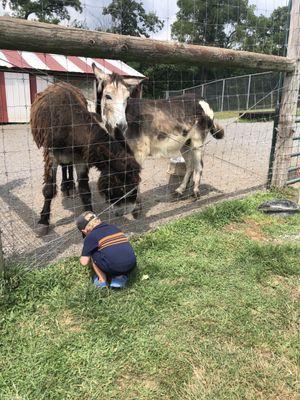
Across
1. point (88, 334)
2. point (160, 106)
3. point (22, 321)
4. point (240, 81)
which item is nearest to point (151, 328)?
point (88, 334)

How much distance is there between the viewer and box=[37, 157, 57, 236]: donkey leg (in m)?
4.26

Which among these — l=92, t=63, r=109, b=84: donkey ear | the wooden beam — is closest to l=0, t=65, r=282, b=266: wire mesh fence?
l=92, t=63, r=109, b=84: donkey ear

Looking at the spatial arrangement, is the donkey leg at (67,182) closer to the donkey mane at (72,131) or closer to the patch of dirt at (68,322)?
the donkey mane at (72,131)

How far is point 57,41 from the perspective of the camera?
2.99 metres

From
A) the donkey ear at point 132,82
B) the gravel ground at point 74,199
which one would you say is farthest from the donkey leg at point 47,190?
the donkey ear at point 132,82

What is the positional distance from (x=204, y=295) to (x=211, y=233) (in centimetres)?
139

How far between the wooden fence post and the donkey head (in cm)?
264

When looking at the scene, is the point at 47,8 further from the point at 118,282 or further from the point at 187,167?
the point at 118,282

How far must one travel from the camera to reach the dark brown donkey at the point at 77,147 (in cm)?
407

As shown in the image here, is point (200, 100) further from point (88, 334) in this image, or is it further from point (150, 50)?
point (88, 334)

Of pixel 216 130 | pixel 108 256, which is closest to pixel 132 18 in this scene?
pixel 216 130

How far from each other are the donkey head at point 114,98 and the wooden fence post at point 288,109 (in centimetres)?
264

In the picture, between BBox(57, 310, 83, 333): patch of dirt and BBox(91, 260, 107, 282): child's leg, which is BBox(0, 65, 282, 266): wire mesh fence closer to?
BBox(91, 260, 107, 282): child's leg

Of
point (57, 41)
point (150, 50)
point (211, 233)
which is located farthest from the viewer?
point (211, 233)
